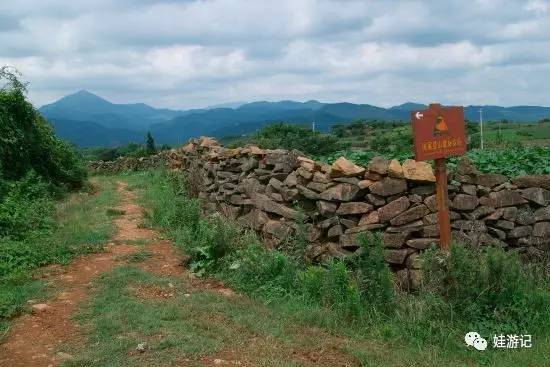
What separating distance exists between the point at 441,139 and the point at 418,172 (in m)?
0.82

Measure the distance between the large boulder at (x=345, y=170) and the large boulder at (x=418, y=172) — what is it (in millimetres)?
548

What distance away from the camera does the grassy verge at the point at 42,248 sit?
19.3ft

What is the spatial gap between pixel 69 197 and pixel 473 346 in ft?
40.2

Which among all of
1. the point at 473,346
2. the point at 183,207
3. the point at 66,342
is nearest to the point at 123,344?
the point at 66,342

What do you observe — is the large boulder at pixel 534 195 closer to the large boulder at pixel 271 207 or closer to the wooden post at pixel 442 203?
the wooden post at pixel 442 203

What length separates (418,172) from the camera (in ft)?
20.8

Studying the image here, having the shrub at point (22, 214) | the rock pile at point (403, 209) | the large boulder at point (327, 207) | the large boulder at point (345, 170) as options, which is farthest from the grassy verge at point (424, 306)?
the shrub at point (22, 214)

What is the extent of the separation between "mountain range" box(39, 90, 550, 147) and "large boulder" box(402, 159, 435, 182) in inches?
28.2

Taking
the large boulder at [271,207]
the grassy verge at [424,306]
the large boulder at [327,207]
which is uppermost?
the large boulder at [327,207]

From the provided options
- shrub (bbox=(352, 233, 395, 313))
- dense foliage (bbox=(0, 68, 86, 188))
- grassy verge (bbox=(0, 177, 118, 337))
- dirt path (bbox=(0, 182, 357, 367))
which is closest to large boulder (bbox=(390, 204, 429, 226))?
shrub (bbox=(352, 233, 395, 313))

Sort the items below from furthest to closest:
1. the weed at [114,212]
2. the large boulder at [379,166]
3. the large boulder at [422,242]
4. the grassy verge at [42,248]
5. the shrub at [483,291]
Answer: the weed at [114,212], the large boulder at [379,166], the large boulder at [422,242], the grassy verge at [42,248], the shrub at [483,291]

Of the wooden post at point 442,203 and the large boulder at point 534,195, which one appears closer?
the wooden post at point 442,203

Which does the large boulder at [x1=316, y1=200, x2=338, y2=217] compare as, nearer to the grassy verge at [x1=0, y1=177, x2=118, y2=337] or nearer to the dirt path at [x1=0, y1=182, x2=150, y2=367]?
the dirt path at [x1=0, y1=182, x2=150, y2=367]

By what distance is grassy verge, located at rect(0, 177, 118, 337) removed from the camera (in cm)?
588
